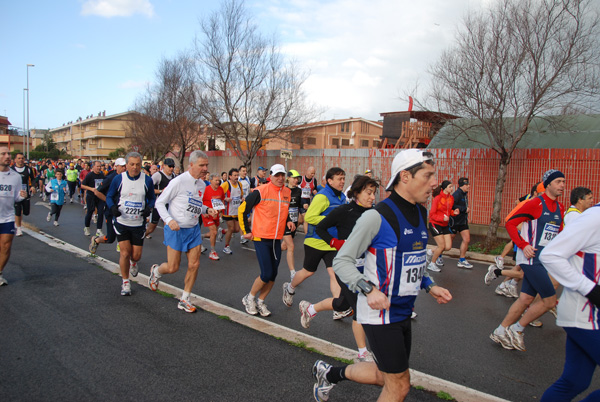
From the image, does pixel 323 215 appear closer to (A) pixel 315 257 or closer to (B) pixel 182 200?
(A) pixel 315 257

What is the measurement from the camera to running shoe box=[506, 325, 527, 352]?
482 cm

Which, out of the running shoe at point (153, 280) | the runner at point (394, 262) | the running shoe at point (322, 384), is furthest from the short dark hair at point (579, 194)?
the running shoe at point (153, 280)

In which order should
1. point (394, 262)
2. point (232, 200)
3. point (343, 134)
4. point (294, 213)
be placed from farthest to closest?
point (343, 134) → point (232, 200) → point (294, 213) → point (394, 262)

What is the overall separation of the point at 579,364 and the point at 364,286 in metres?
1.66

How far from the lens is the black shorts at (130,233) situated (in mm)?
6371

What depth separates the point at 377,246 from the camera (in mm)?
2695

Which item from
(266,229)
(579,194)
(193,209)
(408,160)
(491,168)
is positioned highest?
(491,168)

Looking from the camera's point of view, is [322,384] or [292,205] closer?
[322,384]

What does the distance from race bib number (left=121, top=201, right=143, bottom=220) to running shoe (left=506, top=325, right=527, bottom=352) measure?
5351 mm

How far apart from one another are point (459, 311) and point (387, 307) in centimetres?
438

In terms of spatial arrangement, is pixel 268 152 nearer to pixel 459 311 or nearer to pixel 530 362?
pixel 459 311

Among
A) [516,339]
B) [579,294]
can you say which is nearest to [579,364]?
[579,294]

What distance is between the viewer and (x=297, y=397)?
356cm

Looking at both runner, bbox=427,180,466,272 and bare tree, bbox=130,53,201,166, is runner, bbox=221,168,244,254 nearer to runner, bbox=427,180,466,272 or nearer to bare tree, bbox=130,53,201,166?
runner, bbox=427,180,466,272
